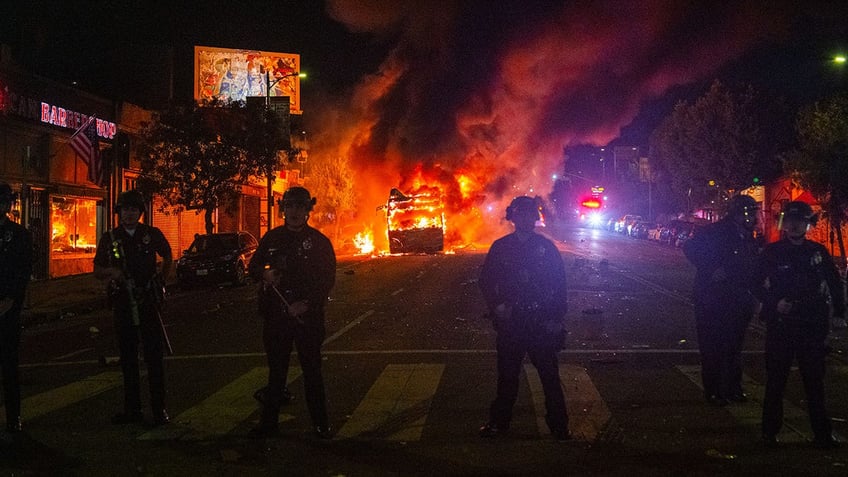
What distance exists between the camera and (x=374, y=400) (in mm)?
7297

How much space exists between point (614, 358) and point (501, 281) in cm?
430

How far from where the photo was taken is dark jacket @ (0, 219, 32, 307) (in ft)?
19.3

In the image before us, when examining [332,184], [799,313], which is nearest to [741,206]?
[799,313]

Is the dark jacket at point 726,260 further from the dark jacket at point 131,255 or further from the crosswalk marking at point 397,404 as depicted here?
the dark jacket at point 131,255

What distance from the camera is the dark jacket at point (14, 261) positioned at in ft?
19.3

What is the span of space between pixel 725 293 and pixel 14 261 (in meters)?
5.88

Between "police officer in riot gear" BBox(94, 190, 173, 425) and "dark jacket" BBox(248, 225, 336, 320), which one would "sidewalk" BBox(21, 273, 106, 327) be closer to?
"police officer in riot gear" BBox(94, 190, 173, 425)

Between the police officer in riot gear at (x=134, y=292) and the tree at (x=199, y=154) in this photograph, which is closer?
the police officer in riot gear at (x=134, y=292)

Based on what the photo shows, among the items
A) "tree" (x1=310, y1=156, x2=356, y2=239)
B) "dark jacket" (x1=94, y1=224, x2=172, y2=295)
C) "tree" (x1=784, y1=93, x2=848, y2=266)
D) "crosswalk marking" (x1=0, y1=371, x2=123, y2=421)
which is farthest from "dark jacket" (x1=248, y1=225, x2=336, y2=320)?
"tree" (x1=310, y1=156, x2=356, y2=239)

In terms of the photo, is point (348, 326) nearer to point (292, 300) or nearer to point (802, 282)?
point (292, 300)

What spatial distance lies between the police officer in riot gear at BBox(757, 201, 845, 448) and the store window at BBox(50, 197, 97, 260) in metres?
22.9

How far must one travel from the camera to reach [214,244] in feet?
74.4

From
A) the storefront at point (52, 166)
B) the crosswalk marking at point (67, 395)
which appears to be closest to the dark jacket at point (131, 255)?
the crosswalk marking at point (67, 395)

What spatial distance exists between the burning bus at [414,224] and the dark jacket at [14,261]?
2976cm
